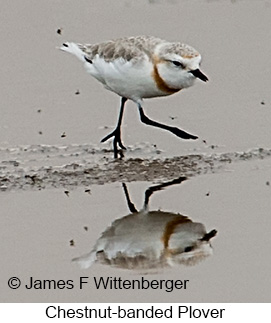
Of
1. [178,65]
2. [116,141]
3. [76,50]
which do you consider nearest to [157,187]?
[178,65]

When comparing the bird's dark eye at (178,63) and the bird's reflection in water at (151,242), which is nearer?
the bird's reflection in water at (151,242)

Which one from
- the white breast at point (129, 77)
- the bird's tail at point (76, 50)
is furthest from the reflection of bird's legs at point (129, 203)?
the bird's tail at point (76, 50)

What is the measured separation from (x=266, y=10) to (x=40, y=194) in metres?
8.31

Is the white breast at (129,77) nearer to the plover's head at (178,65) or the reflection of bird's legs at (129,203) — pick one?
the plover's head at (178,65)

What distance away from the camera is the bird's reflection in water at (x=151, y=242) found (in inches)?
315

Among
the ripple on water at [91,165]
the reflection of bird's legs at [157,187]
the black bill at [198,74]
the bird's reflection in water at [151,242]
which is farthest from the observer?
the ripple on water at [91,165]

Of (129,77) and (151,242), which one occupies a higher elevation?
(129,77)

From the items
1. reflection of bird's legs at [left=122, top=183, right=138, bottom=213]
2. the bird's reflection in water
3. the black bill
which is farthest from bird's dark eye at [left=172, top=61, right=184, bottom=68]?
the bird's reflection in water

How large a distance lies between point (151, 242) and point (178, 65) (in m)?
2.17

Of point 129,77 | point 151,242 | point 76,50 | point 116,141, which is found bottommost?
point 151,242

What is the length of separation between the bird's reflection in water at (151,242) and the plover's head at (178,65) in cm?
149

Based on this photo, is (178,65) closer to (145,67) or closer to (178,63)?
(178,63)

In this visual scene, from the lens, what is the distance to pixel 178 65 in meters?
9.81

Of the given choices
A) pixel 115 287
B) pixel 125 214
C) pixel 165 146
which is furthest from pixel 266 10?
pixel 115 287
